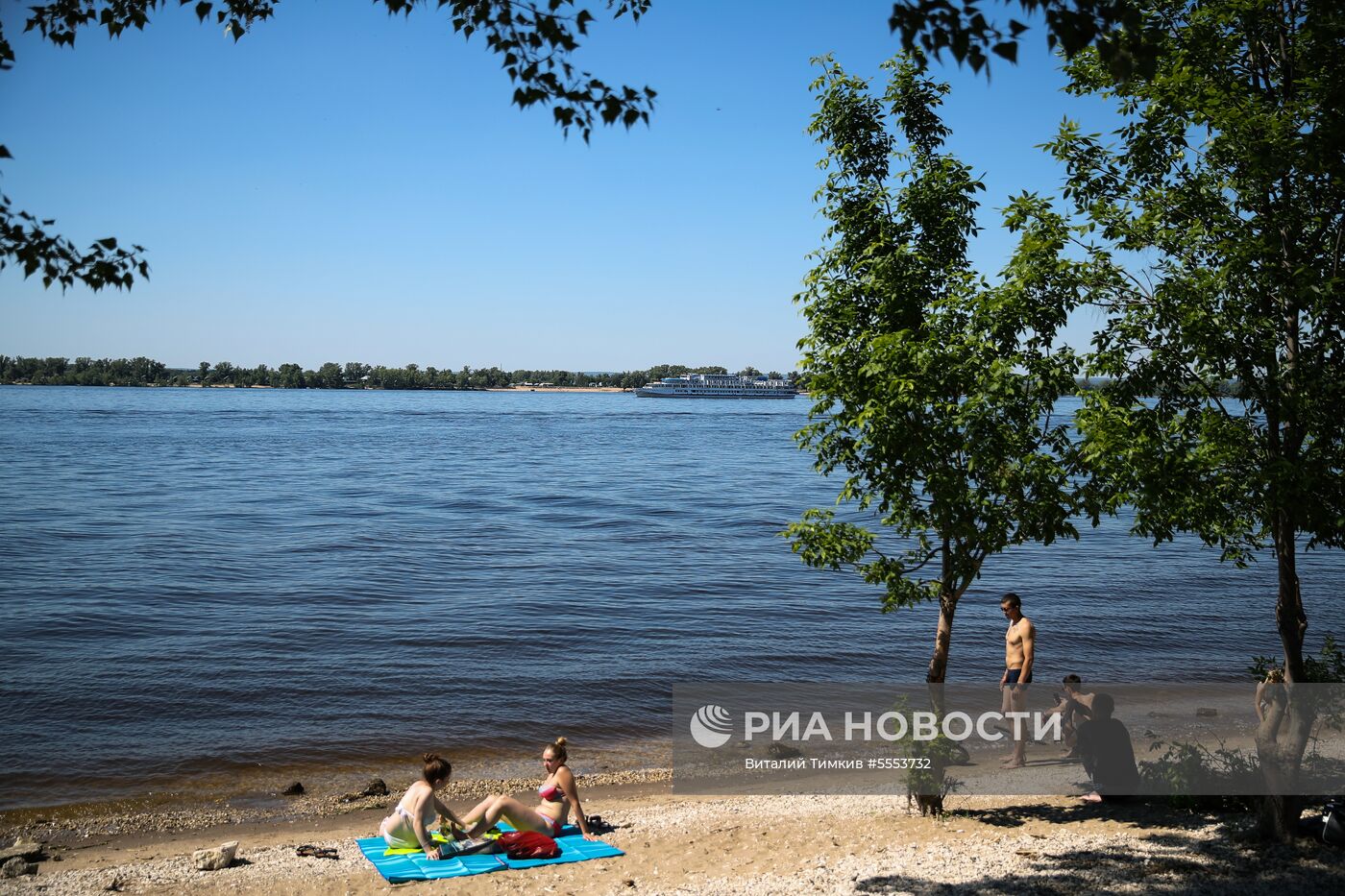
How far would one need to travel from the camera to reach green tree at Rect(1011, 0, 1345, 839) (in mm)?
7055

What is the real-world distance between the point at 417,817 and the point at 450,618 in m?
12.5

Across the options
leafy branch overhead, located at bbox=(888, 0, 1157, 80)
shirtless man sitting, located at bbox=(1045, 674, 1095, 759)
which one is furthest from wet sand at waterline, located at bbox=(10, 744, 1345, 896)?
leafy branch overhead, located at bbox=(888, 0, 1157, 80)

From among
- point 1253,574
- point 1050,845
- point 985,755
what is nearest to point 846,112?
point 1050,845

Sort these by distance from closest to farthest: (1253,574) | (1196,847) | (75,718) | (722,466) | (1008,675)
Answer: (1196,847)
(1008,675)
(75,718)
(1253,574)
(722,466)

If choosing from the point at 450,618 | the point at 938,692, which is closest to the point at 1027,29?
the point at 938,692

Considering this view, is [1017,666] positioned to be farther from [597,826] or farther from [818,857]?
[597,826]

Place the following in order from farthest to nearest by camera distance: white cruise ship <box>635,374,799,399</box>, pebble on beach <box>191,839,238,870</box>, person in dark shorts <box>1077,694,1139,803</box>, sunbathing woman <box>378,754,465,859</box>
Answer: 1. white cruise ship <box>635,374,799,399</box>
2. person in dark shorts <box>1077,694,1139,803</box>
3. sunbathing woman <box>378,754,465,859</box>
4. pebble on beach <box>191,839,238,870</box>

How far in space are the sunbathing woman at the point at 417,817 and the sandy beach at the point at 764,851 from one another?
1.37 ft

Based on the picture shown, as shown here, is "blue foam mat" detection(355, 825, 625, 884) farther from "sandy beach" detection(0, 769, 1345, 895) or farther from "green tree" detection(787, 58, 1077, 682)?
"green tree" detection(787, 58, 1077, 682)

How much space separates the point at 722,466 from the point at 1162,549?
31.3 metres

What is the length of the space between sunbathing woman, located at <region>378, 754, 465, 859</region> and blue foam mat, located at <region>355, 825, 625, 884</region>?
0.13 m

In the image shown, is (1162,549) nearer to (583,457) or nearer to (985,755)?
(985,755)

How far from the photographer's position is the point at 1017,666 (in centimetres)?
1209

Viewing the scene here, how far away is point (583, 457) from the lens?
6862 centimetres
